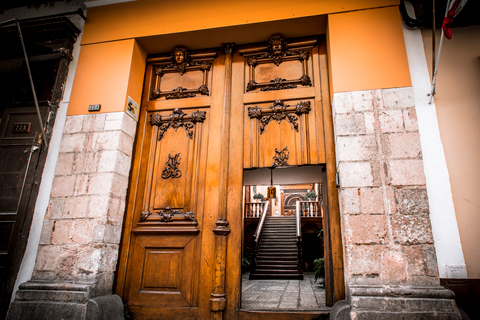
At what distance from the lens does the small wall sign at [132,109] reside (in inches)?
152

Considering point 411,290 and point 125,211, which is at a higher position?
point 125,211

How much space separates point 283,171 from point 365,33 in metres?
3.01

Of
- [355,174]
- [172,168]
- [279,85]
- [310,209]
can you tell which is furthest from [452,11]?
[310,209]

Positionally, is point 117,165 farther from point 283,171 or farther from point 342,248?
point 283,171

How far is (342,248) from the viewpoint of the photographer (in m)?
3.12

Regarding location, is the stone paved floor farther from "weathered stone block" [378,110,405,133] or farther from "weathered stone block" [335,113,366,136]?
"weathered stone block" [378,110,405,133]

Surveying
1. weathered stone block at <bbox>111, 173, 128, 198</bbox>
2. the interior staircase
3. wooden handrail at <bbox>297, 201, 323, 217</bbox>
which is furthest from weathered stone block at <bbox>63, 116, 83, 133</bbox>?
wooden handrail at <bbox>297, 201, 323, 217</bbox>

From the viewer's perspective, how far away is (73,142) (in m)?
3.74

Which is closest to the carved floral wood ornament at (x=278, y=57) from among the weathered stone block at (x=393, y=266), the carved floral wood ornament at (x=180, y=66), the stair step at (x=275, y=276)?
the carved floral wood ornament at (x=180, y=66)

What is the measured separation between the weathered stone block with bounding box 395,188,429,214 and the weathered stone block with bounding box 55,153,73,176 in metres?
3.84

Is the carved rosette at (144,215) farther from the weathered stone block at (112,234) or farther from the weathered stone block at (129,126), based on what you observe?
the weathered stone block at (129,126)

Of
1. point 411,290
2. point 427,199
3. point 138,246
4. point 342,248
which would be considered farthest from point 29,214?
point 427,199

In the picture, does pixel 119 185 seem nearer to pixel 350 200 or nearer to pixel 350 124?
pixel 350 200

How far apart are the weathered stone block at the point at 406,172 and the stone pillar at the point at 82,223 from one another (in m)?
3.18
